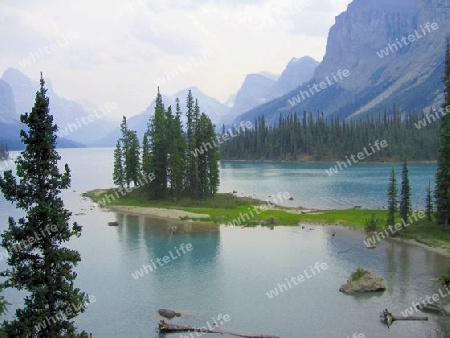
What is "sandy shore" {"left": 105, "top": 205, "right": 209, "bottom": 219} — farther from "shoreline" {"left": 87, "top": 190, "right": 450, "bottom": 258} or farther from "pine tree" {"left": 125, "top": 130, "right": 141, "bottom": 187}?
"pine tree" {"left": 125, "top": 130, "right": 141, "bottom": 187}

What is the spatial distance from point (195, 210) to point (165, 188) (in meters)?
16.2

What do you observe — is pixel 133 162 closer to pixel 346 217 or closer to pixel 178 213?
pixel 178 213

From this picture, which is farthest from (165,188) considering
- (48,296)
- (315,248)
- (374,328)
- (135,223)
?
(48,296)

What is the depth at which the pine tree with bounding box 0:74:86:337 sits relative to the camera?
23.7 meters

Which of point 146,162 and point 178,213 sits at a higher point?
point 146,162

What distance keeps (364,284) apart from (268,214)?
141 feet

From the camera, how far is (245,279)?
51.4 meters

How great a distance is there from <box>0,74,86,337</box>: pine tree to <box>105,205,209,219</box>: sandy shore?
6392cm

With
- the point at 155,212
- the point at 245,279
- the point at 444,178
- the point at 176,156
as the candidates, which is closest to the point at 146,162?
the point at 176,156

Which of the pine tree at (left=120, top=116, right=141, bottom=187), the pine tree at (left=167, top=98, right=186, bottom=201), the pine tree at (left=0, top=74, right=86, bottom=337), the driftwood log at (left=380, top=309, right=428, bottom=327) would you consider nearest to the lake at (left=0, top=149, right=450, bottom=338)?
the driftwood log at (left=380, top=309, right=428, bottom=327)

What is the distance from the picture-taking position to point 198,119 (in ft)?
347

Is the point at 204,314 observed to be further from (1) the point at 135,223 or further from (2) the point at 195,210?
(2) the point at 195,210

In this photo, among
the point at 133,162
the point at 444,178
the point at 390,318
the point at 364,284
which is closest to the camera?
the point at 390,318

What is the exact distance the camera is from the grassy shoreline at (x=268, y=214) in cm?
6769
